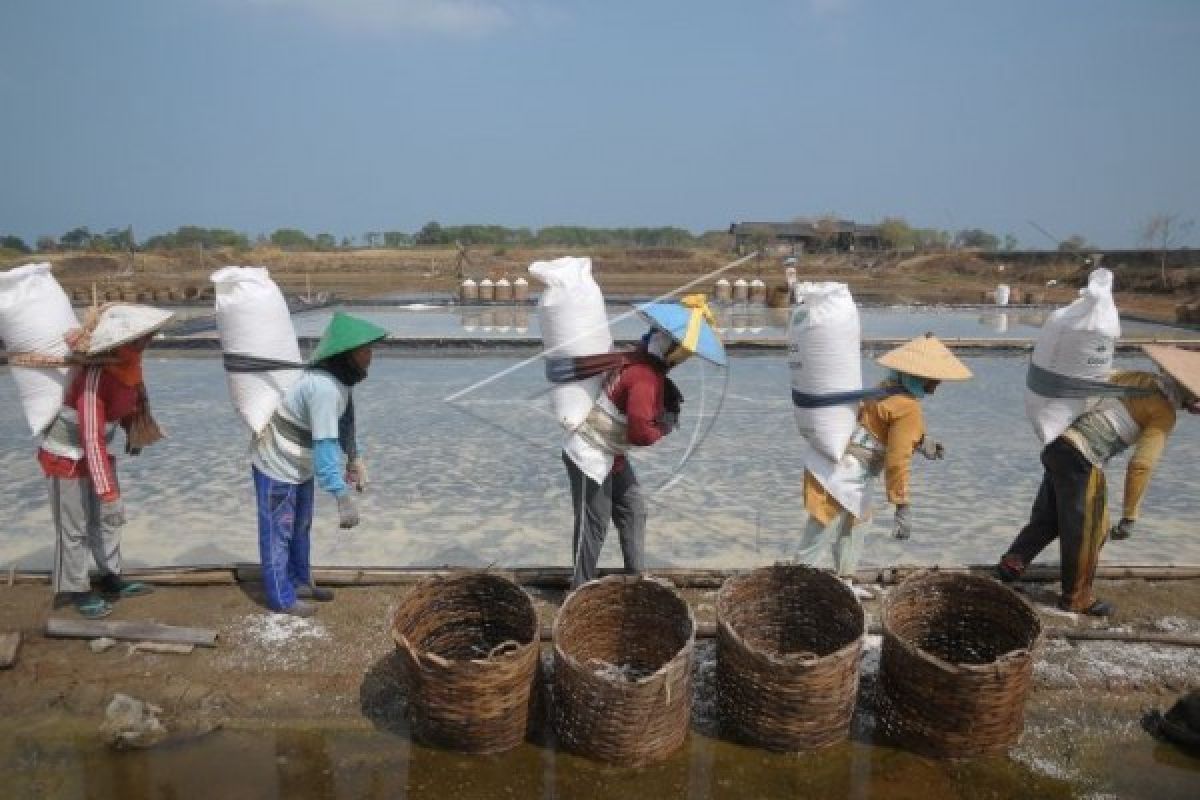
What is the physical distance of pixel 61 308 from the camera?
309cm

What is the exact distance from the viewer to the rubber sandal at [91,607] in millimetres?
3172

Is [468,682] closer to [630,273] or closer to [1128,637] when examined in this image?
[1128,637]

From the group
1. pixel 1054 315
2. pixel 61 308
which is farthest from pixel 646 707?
pixel 61 308

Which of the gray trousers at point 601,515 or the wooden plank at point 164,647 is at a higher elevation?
the gray trousers at point 601,515

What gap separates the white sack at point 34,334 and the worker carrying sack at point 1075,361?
385cm

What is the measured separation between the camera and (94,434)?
303 centimetres

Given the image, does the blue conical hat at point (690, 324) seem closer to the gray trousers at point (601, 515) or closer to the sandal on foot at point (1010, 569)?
the gray trousers at point (601, 515)

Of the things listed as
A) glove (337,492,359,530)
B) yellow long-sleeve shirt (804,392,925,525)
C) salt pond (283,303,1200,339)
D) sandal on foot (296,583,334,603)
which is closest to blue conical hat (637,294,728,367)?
yellow long-sleeve shirt (804,392,925,525)

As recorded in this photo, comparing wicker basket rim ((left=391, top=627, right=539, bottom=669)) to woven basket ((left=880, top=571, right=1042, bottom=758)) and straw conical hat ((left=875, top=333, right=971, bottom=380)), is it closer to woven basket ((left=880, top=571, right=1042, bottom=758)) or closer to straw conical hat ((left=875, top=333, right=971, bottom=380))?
woven basket ((left=880, top=571, right=1042, bottom=758))

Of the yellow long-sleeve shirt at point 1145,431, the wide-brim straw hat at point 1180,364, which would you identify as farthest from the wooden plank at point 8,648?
the wide-brim straw hat at point 1180,364

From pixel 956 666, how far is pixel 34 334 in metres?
3.39

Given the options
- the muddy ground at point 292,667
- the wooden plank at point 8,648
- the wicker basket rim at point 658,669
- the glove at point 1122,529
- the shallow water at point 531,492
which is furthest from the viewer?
the shallow water at point 531,492

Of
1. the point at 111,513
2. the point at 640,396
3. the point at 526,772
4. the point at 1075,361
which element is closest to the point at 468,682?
the point at 526,772

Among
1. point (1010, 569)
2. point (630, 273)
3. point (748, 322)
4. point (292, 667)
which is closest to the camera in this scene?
point (292, 667)
